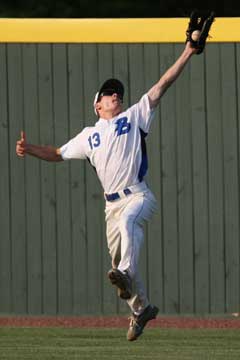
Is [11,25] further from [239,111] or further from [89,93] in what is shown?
[239,111]

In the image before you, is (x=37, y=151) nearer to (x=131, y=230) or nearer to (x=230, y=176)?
(x=131, y=230)

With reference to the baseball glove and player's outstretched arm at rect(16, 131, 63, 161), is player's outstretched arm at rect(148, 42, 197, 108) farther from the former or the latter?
player's outstretched arm at rect(16, 131, 63, 161)

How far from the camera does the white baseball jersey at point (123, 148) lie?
42.1 feet

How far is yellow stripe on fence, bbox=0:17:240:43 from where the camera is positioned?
17.7 m

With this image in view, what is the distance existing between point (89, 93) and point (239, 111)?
1578mm

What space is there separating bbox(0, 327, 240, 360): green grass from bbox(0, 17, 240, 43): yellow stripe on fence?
318 centimetres

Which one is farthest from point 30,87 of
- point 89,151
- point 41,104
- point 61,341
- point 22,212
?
point 89,151

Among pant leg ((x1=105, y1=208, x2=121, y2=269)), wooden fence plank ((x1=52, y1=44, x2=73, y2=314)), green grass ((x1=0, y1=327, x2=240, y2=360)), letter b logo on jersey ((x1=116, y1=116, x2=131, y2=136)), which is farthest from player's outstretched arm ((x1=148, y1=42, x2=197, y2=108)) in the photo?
wooden fence plank ((x1=52, y1=44, x2=73, y2=314))

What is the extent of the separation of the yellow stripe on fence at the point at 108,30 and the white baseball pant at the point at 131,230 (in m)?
4.97

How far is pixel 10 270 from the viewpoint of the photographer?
58.7ft

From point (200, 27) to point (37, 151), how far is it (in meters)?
1.58
